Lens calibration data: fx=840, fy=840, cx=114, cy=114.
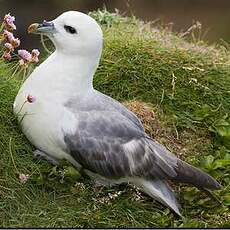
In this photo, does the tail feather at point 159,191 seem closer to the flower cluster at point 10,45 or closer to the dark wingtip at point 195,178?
the dark wingtip at point 195,178

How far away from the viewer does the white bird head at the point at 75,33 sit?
12.1 ft

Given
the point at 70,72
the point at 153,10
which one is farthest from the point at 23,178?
the point at 153,10

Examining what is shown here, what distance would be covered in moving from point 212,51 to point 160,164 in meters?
1.61

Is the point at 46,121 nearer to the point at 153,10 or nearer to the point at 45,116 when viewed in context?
the point at 45,116

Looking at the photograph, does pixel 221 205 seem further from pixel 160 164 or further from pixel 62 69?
pixel 62 69

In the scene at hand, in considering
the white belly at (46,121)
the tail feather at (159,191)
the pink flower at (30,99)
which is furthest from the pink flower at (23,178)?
Result: the tail feather at (159,191)

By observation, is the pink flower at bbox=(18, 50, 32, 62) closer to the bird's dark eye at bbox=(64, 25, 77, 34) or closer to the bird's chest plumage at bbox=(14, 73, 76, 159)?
the bird's chest plumage at bbox=(14, 73, 76, 159)

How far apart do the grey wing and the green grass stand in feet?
0.38

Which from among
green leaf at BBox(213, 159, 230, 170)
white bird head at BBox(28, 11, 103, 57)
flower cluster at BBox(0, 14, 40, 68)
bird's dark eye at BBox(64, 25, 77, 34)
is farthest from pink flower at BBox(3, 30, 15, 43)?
green leaf at BBox(213, 159, 230, 170)

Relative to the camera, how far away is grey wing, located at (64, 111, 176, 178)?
12.0 ft

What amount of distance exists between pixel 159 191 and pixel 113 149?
0.94 feet

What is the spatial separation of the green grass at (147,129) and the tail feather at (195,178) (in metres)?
0.12

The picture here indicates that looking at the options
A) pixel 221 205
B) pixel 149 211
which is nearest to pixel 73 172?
pixel 149 211

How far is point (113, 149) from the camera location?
370 centimetres
